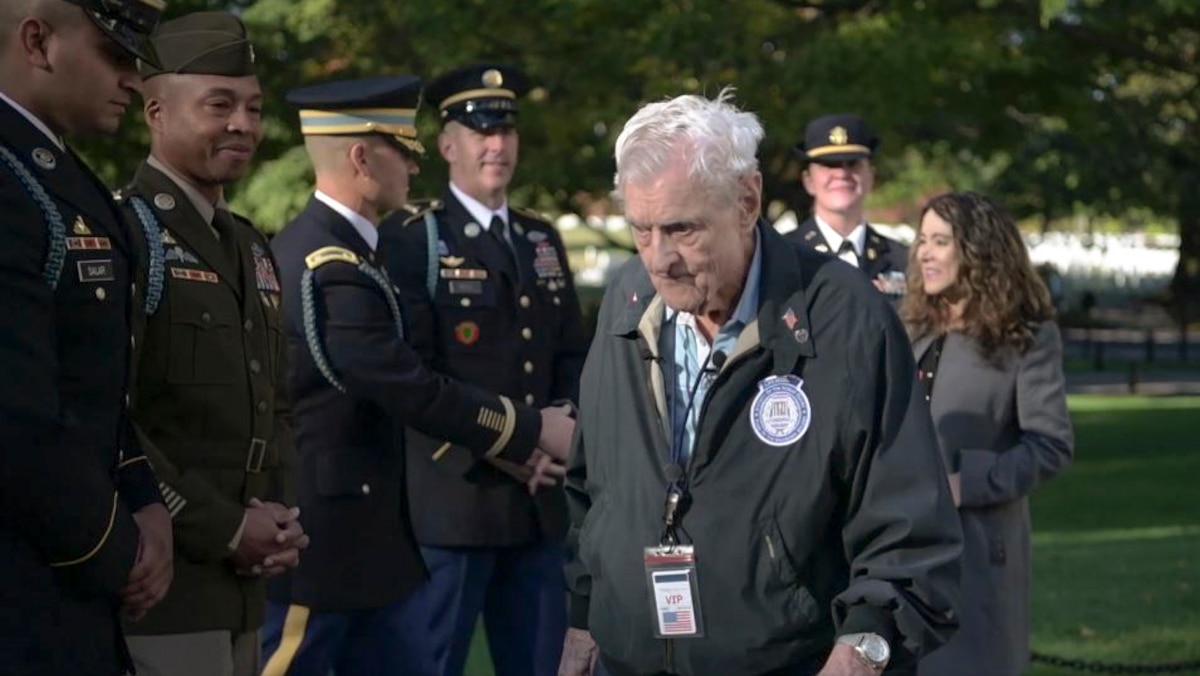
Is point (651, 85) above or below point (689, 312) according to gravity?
above

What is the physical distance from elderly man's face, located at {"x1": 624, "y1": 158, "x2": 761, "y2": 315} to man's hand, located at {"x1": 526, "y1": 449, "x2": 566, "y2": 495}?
2.81 metres

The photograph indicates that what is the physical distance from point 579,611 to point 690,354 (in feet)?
2.11

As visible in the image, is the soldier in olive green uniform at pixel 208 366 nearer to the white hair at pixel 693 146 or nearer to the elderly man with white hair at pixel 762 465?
the elderly man with white hair at pixel 762 465

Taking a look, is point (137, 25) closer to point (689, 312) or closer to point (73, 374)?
point (73, 374)

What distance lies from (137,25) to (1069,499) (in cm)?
1560

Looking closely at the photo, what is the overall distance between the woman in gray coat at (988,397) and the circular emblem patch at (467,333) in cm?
142

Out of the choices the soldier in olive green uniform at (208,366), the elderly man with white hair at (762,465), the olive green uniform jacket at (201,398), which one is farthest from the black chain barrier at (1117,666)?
the elderly man with white hair at (762,465)

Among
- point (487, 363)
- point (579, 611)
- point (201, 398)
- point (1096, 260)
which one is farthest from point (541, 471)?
point (1096, 260)

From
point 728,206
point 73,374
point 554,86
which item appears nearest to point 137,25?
point 73,374

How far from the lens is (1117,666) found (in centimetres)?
897

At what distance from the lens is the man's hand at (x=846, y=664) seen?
4074 millimetres

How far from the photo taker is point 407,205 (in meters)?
7.39

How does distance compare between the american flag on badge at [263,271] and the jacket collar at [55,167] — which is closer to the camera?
the jacket collar at [55,167]

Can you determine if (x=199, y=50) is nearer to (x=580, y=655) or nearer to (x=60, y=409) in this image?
(x=60, y=409)
